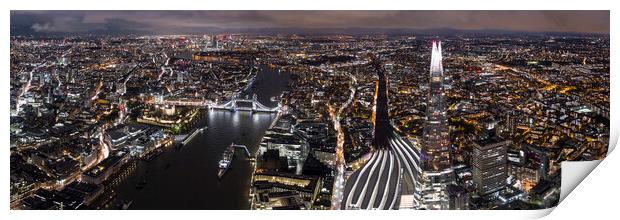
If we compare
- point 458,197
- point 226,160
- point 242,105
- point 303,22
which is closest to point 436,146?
point 458,197

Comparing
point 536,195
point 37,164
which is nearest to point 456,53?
point 536,195

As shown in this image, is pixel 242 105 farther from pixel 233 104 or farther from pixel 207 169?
pixel 207 169

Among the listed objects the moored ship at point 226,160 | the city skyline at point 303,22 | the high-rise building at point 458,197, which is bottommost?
the high-rise building at point 458,197

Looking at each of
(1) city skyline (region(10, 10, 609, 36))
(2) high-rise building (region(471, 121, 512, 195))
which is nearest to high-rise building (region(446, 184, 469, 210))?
(2) high-rise building (region(471, 121, 512, 195))
